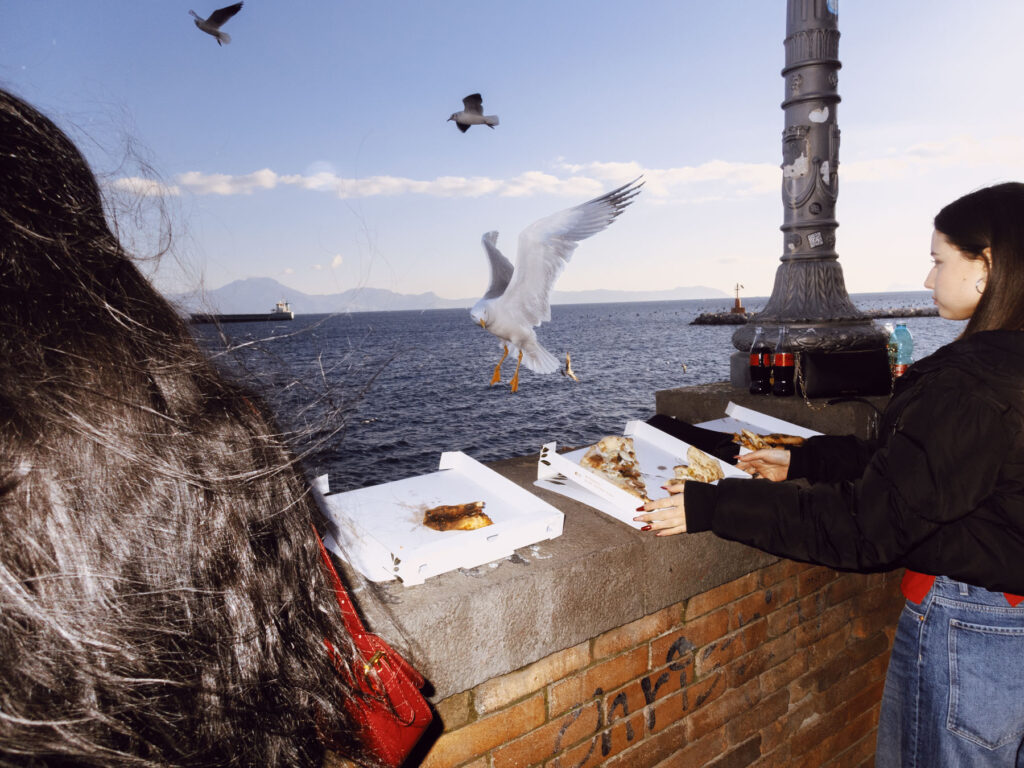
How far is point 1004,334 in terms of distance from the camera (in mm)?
1602

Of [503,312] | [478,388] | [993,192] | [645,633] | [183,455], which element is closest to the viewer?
[183,455]

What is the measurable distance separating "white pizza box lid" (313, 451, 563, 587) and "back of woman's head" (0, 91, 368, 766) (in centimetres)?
40

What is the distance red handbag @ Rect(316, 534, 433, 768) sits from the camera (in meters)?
1.02

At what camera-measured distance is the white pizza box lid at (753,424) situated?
2.79 m

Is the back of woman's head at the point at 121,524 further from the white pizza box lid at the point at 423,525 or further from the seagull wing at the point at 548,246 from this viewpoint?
the seagull wing at the point at 548,246

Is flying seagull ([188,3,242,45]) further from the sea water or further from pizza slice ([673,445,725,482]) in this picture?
pizza slice ([673,445,725,482])

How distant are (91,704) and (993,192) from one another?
2.34 metres

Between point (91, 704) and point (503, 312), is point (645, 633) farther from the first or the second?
point (503, 312)

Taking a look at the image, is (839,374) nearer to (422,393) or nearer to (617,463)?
(617,463)

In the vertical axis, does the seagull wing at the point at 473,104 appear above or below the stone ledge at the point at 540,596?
above

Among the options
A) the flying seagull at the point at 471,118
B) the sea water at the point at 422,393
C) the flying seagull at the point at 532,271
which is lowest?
the sea water at the point at 422,393

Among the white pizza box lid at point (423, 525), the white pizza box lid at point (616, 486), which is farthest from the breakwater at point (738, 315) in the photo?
the white pizza box lid at point (423, 525)

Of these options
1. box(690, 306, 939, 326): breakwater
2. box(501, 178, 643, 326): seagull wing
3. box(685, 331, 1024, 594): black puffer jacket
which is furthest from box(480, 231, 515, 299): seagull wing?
box(690, 306, 939, 326): breakwater

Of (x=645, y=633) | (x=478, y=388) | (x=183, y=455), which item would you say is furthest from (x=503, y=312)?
(x=478, y=388)
